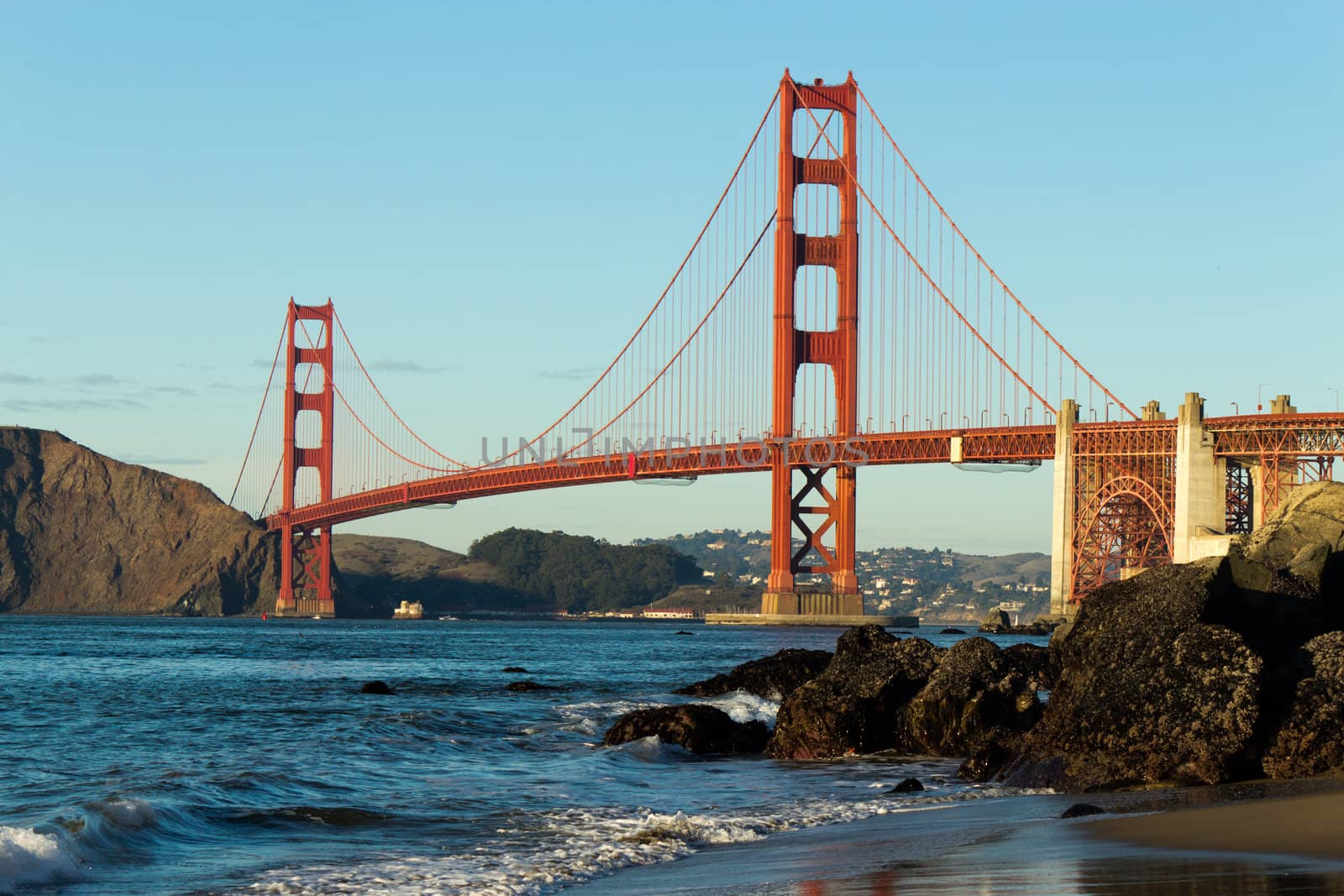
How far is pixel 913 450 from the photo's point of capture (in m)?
71.3

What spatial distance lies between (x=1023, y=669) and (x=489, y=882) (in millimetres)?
9666

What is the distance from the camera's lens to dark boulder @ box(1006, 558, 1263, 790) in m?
13.5

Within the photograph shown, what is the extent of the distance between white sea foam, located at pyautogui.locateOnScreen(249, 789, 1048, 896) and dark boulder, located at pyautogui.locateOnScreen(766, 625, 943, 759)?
4060mm

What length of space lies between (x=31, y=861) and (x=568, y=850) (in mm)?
3842

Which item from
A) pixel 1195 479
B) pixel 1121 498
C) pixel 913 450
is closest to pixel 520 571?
pixel 913 450

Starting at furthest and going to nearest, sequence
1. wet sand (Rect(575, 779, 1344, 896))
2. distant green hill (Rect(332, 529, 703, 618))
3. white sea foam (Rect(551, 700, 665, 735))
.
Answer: distant green hill (Rect(332, 529, 703, 618)), white sea foam (Rect(551, 700, 665, 735)), wet sand (Rect(575, 779, 1344, 896))

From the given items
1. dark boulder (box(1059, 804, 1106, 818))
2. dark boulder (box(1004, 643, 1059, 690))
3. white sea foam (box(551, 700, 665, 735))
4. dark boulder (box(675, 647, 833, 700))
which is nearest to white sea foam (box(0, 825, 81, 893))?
dark boulder (box(1059, 804, 1106, 818))

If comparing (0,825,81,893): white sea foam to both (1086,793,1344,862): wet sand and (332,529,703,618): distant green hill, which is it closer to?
(1086,793,1344,862): wet sand

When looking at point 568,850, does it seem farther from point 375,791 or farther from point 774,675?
point 774,675

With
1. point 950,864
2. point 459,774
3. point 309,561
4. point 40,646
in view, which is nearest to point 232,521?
point 309,561

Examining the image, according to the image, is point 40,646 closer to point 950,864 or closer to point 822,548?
point 822,548

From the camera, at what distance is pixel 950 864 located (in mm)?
9797

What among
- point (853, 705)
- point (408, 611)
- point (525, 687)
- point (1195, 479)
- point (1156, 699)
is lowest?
point (408, 611)

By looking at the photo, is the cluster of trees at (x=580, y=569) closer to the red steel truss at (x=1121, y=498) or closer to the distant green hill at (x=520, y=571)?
the distant green hill at (x=520, y=571)
